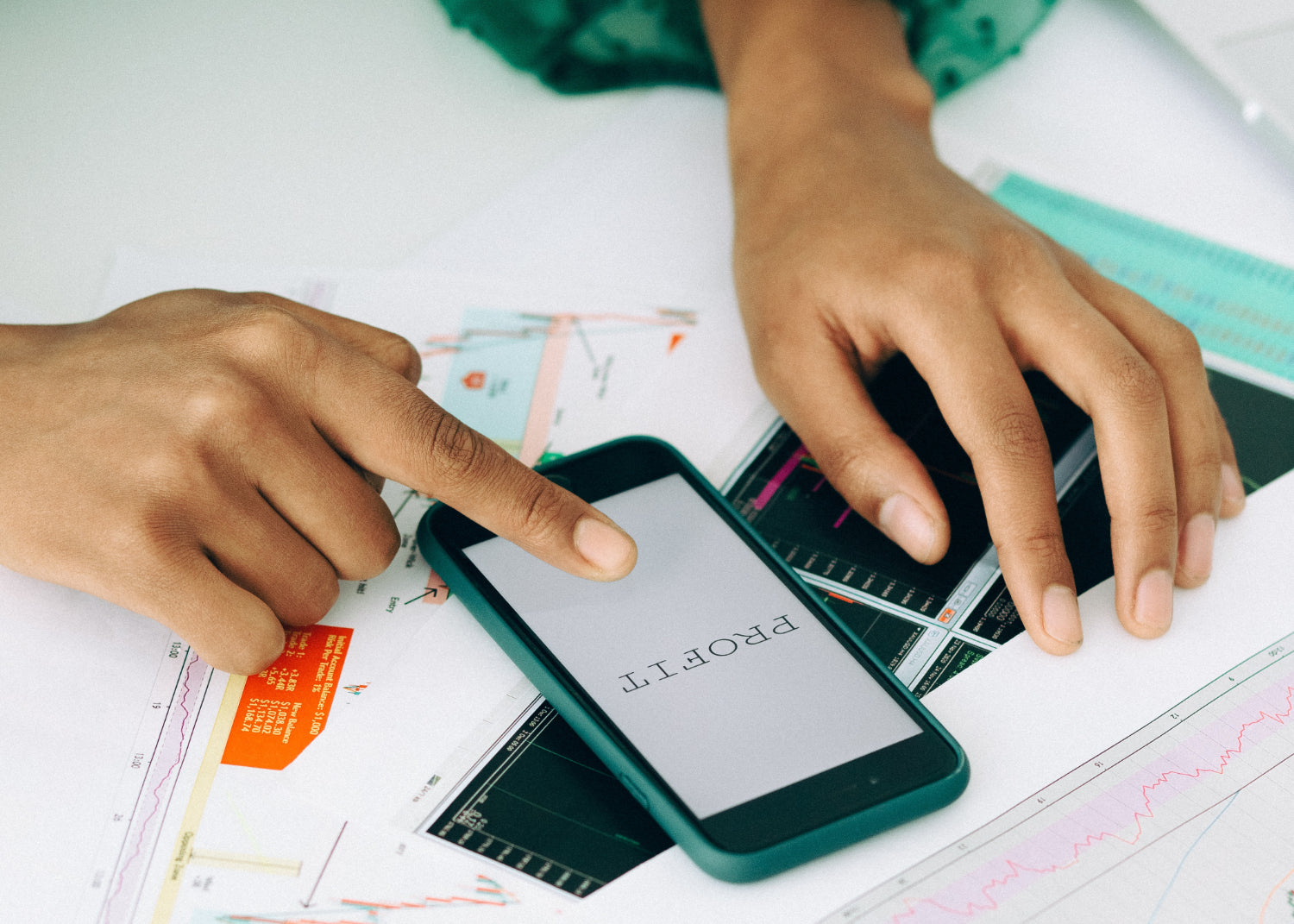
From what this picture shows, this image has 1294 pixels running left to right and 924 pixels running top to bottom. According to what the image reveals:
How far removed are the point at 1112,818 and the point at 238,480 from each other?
459 mm

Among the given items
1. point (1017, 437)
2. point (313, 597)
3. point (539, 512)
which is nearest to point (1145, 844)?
point (1017, 437)

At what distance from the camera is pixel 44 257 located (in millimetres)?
764

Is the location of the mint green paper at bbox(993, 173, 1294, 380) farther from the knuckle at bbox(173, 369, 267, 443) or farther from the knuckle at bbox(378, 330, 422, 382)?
the knuckle at bbox(173, 369, 267, 443)

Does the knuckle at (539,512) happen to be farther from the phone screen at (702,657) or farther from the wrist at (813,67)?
the wrist at (813,67)

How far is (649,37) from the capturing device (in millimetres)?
929

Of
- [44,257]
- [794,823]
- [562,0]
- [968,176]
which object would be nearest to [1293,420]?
[968,176]

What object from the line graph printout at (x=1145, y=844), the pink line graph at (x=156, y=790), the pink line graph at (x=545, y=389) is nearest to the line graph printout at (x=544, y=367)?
the pink line graph at (x=545, y=389)

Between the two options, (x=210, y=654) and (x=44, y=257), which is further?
(x=44, y=257)

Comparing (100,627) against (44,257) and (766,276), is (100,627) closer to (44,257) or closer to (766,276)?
(44,257)

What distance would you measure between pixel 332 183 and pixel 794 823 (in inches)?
25.1

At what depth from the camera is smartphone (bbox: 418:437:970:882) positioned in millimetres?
456

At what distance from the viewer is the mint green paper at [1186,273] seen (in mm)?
731

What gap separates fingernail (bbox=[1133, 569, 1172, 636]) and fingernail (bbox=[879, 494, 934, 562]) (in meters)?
0.11

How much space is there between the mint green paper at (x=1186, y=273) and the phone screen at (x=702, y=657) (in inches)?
16.0
